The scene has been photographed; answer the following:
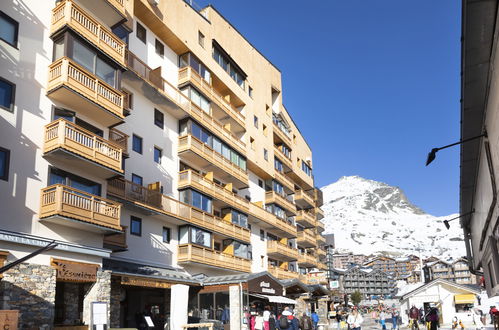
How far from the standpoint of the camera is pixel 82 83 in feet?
68.8

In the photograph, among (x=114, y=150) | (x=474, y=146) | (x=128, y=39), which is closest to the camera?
(x=474, y=146)

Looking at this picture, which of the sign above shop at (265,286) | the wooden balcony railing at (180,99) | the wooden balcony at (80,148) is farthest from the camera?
the sign above shop at (265,286)

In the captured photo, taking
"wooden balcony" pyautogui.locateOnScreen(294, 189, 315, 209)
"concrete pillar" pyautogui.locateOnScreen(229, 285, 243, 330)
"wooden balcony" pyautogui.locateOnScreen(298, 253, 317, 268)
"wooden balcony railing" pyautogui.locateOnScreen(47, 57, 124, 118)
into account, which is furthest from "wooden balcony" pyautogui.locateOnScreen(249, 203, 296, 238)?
"wooden balcony railing" pyautogui.locateOnScreen(47, 57, 124, 118)

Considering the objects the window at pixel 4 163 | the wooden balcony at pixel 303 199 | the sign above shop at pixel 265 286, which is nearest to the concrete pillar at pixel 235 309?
the sign above shop at pixel 265 286

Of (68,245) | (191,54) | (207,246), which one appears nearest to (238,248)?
(207,246)

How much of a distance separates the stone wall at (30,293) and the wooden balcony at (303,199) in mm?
43081

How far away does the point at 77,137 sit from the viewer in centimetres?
2039

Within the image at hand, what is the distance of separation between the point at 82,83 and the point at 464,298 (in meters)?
46.0

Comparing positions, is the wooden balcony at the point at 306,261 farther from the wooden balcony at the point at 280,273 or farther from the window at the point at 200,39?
the window at the point at 200,39

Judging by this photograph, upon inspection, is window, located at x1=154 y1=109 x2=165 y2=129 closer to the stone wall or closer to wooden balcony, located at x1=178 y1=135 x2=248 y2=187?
wooden balcony, located at x1=178 y1=135 x2=248 y2=187

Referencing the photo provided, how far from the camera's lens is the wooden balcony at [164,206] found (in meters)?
26.7

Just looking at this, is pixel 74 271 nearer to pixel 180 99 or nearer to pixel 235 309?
pixel 235 309

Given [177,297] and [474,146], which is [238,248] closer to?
[177,297]

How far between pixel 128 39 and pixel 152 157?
24.4 feet
